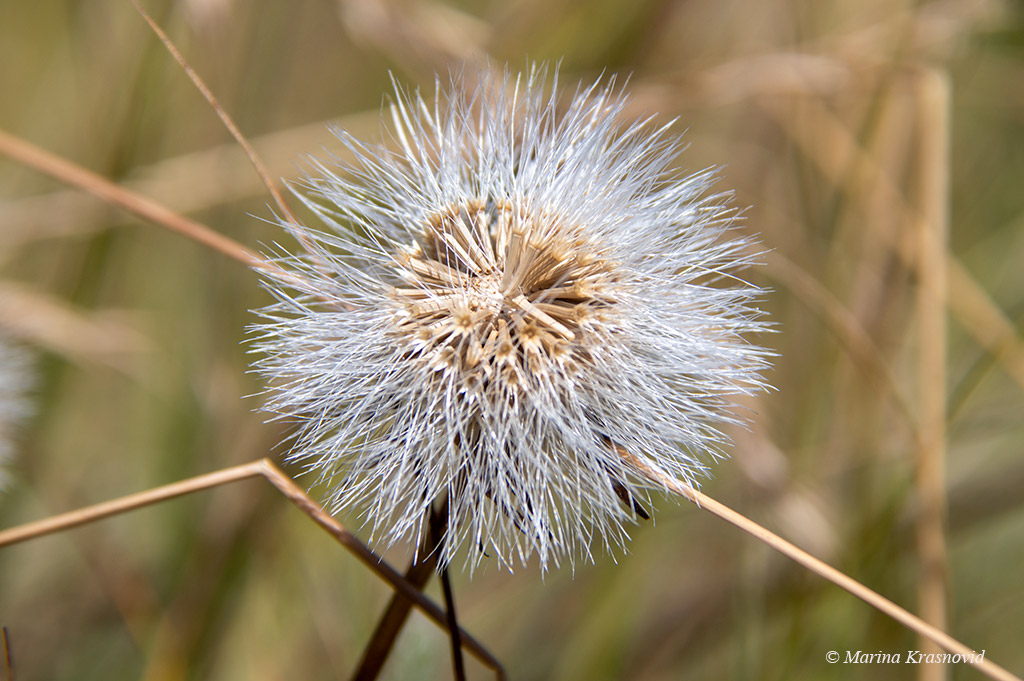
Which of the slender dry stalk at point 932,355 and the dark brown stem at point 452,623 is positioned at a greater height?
the slender dry stalk at point 932,355

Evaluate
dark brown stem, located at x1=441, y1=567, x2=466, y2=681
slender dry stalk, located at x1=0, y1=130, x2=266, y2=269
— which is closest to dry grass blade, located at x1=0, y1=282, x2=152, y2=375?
slender dry stalk, located at x1=0, y1=130, x2=266, y2=269

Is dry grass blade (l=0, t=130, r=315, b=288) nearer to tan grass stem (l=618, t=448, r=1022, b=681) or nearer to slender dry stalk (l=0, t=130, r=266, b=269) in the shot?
slender dry stalk (l=0, t=130, r=266, b=269)

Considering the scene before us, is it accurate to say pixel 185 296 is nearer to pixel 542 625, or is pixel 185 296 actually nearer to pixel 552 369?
pixel 542 625

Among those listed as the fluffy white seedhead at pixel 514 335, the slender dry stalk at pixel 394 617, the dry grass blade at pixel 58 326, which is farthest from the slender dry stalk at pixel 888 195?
the dry grass blade at pixel 58 326

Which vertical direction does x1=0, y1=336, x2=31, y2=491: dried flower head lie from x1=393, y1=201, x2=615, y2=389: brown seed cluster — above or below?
below

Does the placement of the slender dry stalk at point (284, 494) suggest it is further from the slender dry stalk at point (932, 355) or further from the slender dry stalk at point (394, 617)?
the slender dry stalk at point (932, 355)

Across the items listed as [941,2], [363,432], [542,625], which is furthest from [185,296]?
[941,2]

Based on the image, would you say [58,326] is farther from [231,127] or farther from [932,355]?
[932,355]
